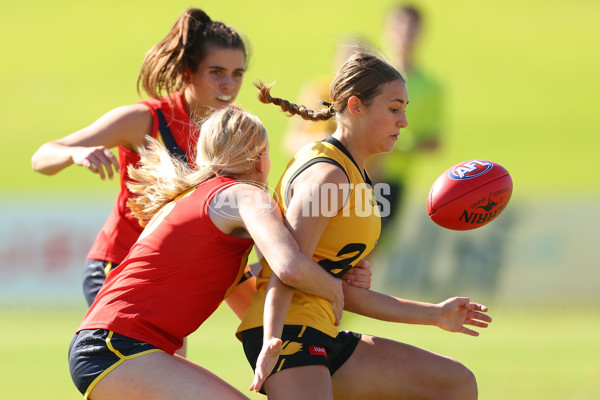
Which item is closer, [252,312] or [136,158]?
[252,312]

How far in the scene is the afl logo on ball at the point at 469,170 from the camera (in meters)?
3.95

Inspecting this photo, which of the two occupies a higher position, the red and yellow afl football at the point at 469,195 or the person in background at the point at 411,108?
the person in background at the point at 411,108

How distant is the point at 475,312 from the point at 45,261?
23.1 ft

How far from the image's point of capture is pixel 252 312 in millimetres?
3529

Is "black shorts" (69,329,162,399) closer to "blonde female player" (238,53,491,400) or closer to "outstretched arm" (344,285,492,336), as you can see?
"blonde female player" (238,53,491,400)

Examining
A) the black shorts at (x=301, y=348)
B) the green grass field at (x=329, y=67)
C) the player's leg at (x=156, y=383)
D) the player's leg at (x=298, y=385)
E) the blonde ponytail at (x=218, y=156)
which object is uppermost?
the green grass field at (x=329, y=67)

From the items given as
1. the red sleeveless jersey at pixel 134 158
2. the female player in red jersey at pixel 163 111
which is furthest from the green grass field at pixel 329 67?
the red sleeveless jersey at pixel 134 158

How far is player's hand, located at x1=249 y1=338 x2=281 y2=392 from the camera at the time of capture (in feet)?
10.3

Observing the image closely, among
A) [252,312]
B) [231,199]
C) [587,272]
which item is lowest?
[252,312]

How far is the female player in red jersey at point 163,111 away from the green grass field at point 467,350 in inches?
74.5

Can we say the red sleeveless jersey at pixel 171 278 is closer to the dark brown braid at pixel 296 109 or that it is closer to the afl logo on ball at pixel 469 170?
the dark brown braid at pixel 296 109

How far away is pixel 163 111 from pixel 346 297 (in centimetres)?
139

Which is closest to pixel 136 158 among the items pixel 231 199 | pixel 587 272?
pixel 231 199

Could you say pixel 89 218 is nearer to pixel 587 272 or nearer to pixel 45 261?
pixel 45 261
